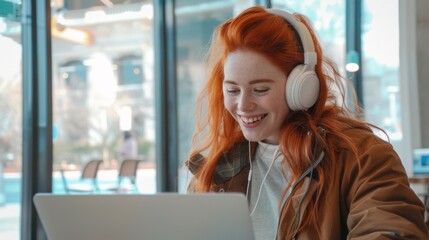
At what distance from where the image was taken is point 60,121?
3.51 meters

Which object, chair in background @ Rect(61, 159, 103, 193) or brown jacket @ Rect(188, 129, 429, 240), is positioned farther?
chair in background @ Rect(61, 159, 103, 193)

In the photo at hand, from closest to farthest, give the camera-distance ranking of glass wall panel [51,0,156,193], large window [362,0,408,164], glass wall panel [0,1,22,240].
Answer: glass wall panel [0,1,22,240], glass wall panel [51,0,156,193], large window [362,0,408,164]

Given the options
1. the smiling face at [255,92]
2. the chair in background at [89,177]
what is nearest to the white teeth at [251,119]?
the smiling face at [255,92]

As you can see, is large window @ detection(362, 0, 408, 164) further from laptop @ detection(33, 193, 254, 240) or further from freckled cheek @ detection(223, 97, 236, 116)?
laptop @ detection(33, 193, 254, 240)

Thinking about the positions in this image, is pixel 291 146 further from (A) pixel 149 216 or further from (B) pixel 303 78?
(A) pixel 149 216

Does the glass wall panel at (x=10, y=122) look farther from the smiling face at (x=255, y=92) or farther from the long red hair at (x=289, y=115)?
the smiling face at (x=255, y=92)

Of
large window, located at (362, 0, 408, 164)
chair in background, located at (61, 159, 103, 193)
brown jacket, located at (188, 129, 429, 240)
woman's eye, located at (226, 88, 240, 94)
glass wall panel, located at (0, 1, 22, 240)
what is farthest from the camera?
large window, located at (362, 0, 408, 164)

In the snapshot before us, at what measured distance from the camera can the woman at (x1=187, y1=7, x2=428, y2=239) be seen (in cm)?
103

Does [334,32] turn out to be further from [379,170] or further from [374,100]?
[379,170]

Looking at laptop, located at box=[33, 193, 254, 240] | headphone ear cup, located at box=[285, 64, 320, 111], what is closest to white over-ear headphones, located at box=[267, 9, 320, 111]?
headphone ear cup, located at box=[285, 64, 320, 111]

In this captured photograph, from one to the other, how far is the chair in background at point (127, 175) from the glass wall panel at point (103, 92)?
0.4 inches

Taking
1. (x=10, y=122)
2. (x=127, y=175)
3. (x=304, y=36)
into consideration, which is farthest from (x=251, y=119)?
(x=127, y=175)

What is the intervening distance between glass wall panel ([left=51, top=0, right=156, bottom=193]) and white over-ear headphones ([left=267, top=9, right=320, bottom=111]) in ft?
7.66

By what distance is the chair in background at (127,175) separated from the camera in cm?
417
